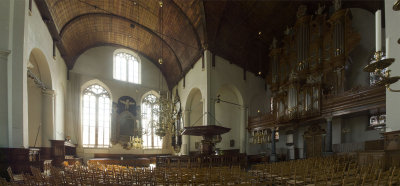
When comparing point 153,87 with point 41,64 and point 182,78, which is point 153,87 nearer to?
point 182,78

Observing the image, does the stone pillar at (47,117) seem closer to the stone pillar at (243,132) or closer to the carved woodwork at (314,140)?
the stone pillar at (243,132)

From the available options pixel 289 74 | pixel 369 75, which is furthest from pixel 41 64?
pixel 369 75

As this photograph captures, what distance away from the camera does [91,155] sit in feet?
69.7

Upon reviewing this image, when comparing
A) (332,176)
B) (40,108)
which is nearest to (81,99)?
(40,108)

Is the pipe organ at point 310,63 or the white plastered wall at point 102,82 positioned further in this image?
the white plastered wall at point 102,82

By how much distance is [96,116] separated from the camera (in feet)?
75.1

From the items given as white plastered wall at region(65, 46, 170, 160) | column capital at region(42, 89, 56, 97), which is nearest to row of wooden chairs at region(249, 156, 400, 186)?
column capital at region(42, 89, 56, 97)

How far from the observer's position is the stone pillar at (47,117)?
14.6m

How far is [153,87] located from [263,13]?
13.0 meters

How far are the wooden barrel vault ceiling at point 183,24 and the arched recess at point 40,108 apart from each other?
2.58 metres

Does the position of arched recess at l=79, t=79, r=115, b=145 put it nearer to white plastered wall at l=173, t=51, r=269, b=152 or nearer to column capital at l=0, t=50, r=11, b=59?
white plastered wall at l=173, t=51, r=269, b=152

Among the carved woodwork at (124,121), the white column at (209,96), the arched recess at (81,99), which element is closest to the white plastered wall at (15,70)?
the white column at (209,96)

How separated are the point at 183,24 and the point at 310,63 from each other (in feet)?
26.4

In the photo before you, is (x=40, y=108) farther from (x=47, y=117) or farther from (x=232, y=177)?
(x=232, y=177)
